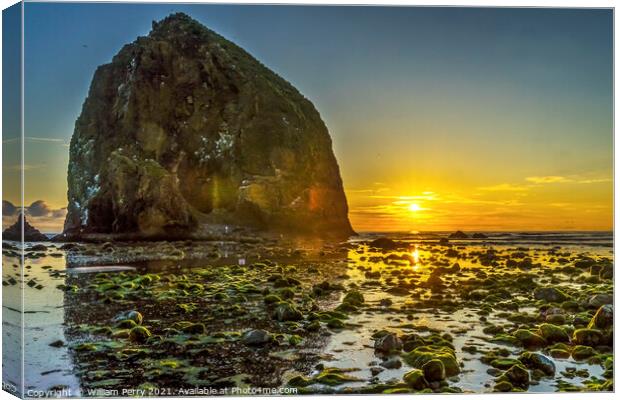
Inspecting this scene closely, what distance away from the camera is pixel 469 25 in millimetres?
9492

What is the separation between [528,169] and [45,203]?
7.03 m

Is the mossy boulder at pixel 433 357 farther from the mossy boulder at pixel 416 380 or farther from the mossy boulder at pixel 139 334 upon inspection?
the mossy boulder at pixel 139 334

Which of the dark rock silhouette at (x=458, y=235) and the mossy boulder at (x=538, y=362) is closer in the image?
the mossy boulder at (x=538, y=362)

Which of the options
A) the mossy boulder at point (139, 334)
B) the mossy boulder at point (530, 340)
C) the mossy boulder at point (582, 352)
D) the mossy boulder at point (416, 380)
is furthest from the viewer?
the mossy boulder at point (530, 340)

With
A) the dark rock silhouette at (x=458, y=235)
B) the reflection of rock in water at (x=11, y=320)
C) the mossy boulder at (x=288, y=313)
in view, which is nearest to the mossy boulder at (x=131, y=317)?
the reflection of rock in water at (x=11, y=320)

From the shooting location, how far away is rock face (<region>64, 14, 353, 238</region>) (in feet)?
33.9

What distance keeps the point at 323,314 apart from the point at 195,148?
12.7 feet

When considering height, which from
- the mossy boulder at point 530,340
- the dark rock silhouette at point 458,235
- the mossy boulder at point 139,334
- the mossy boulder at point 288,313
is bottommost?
the mossy boulder at point 530,340

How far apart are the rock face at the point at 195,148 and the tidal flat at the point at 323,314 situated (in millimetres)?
570

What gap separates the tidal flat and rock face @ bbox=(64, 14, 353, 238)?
1.87 ft

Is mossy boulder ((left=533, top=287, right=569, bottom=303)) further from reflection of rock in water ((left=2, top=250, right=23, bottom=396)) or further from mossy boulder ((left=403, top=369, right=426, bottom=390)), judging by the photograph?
reflection of rock in water ((left=2, top=250, right=23, bottom=396))

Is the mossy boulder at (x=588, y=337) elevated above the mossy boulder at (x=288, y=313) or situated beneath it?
situated beneath

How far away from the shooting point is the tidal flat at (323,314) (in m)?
8.35

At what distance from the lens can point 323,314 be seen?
9.41 metres
